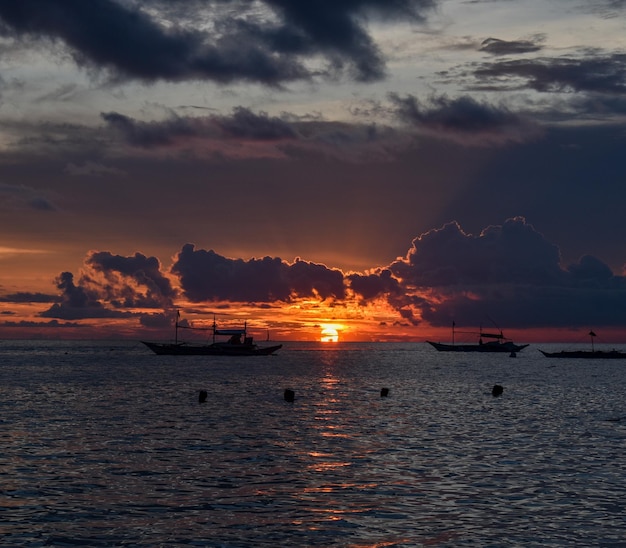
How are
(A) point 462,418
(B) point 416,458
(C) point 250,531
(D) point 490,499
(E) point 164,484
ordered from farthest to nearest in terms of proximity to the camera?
1. (A) point 462,418
2. (B) point 416,458
3. (E) point 164,484
4. (D) point 490,499
5. (C) point 250,531

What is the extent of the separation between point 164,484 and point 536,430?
32233mm

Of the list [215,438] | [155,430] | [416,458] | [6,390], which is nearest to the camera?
[416,458]

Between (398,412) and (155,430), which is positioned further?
(398,412)

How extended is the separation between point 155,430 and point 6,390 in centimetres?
5283

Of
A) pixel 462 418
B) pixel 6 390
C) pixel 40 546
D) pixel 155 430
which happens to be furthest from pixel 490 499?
pixel 6 390

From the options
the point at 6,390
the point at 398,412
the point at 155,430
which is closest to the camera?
the point at 155,430

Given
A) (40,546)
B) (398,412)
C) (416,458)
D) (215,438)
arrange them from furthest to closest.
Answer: (398,412) < (215,438) < (416,458) < (40,546)

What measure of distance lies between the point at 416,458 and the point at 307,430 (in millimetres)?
15684

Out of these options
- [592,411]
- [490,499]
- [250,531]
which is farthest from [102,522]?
[592,411]

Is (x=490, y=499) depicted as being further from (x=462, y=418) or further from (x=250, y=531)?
(x=462, y=418)

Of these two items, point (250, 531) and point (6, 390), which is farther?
point (6, 390)

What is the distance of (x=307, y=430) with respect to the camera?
5756 centimetres

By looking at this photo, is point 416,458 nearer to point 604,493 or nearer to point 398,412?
point 604,493

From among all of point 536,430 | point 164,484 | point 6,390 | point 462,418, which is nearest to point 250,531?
point 164,484
